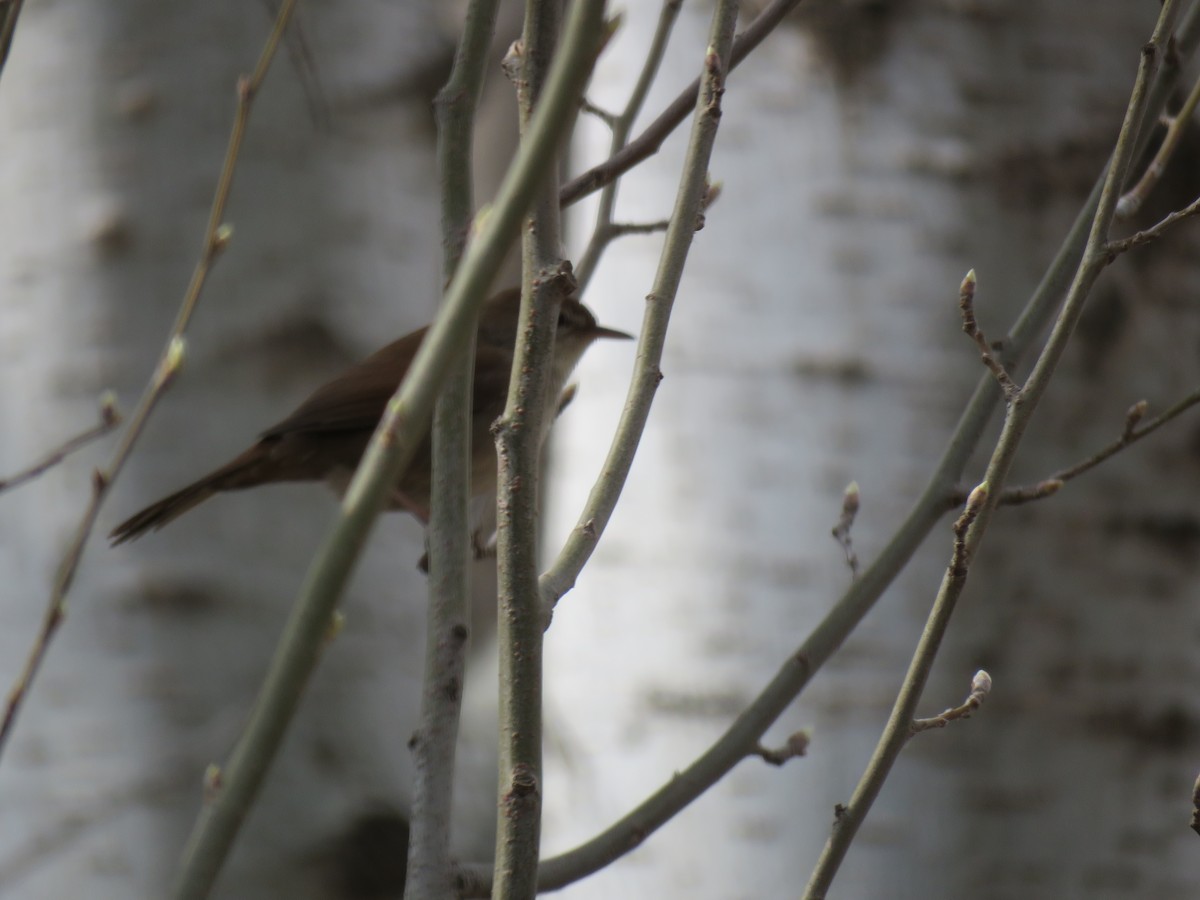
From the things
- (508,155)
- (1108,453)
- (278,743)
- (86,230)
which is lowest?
(278,743)

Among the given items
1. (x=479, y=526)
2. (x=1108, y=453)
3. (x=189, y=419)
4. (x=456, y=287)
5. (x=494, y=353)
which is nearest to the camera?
(x=456, y=287)

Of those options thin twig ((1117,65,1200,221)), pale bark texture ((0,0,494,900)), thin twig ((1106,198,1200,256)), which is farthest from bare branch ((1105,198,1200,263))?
pale bark texture ((0,0,494,900))

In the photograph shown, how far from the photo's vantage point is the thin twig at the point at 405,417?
667 mm

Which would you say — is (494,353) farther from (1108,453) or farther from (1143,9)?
(1108,453)

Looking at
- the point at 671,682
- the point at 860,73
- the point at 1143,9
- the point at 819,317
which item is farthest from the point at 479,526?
the point at 1143,9

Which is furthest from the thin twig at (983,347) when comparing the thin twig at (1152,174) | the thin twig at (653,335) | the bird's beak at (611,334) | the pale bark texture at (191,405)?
the pale bark texture at (191,405)

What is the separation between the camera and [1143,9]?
2.29m

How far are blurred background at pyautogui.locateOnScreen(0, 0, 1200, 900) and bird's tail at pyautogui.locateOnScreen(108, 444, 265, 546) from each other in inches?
2.1

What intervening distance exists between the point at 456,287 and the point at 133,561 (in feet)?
5.74

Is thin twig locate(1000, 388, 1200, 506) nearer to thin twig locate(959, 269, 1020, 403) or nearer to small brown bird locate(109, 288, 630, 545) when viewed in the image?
thin twig locate(959, 269, 1020, 403)

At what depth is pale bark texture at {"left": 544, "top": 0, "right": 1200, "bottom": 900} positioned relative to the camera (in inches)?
77.7

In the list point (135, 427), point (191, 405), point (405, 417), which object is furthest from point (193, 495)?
point (405, 417)

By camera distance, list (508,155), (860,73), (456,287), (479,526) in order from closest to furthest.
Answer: (456,287) < (479,526) < (860,73) < (508,155)

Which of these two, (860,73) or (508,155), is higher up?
(508,155)
